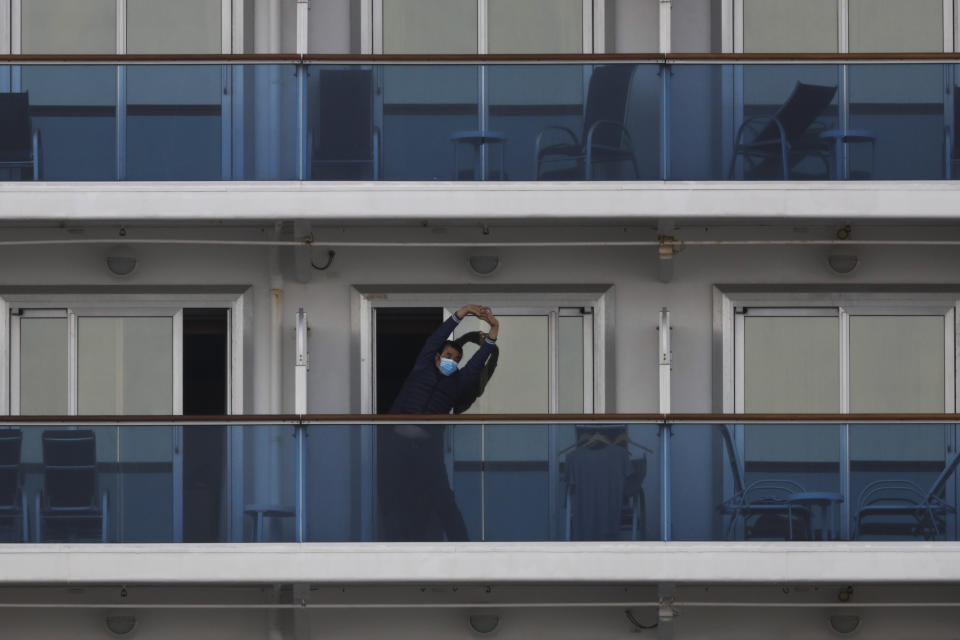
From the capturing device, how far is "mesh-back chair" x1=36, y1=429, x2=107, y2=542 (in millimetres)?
17594

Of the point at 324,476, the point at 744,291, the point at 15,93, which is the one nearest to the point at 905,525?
the point at 744,291

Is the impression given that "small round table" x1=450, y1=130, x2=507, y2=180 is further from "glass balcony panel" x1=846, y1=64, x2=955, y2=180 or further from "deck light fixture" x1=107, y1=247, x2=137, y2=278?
"deck light fixture" x1=107, y1=247, x2=137, y2=278

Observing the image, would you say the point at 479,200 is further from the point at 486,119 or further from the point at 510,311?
the point at 510,311

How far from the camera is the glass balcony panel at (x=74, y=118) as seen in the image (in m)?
18.3

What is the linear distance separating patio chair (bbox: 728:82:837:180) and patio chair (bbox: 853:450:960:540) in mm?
2575

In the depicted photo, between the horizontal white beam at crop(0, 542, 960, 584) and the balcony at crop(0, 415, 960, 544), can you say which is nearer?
the balcony at crop(0, 415, 960, 544)

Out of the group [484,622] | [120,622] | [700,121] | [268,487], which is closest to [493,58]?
[700,121]

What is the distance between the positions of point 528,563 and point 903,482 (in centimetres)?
294

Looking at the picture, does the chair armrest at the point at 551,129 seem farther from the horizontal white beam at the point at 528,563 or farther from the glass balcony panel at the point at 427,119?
the horizontal white beam at the point at 528,563

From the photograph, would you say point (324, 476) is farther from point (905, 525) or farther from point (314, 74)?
point (905, 525)

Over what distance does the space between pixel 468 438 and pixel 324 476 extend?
1.16m

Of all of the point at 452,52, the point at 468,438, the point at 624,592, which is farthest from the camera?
the point at 452,52

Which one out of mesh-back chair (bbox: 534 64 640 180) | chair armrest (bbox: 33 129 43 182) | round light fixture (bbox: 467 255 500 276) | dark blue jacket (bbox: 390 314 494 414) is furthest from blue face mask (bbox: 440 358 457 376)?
chair armrest (bbox: 33 129 43 182)

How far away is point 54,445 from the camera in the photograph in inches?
692
